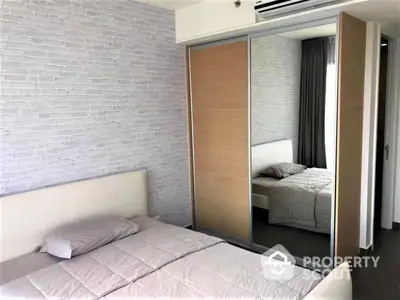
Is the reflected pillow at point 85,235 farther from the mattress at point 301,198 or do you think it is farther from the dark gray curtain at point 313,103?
the dark gray curtain at point 313,103

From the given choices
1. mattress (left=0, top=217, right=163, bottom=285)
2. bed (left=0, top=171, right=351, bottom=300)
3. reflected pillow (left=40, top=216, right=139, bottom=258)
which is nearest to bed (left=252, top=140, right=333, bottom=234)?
bed (left=0, top=171, right=351, bottom=300)

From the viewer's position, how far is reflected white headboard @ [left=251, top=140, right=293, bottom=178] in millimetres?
3314

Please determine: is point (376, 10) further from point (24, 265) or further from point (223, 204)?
point (24, 265)

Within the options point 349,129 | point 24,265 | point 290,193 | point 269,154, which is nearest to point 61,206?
point 24,265

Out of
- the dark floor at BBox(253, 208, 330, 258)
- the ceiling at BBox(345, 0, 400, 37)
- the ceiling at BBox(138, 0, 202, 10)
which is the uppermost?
the ceiling at BBox(138, 0, 202, 10)

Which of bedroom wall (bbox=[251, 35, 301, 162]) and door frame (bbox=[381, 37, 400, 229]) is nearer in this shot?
bedroom wall (bbox=[251, 35, 301, 162])

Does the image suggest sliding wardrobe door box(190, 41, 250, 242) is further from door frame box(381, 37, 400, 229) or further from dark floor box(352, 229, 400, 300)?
door frame box(381, 37, 400, 229)

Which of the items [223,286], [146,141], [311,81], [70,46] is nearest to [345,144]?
[311,81]

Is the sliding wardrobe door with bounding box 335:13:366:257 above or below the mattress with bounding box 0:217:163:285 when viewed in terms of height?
above

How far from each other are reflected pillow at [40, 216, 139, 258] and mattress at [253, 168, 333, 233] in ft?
4.52

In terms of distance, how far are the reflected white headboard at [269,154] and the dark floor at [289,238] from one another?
0.45 meters

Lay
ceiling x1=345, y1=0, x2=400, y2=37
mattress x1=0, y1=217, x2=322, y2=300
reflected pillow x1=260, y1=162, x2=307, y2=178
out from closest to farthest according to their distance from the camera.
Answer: mattress x1=0, y1=217, x2=322, y2=300
ceiling x1=345, y1=0, x2=400, y2=37
reflected pillow x1=260, y1=162, x2=307, y2=178

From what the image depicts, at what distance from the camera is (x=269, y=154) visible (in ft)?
11.2

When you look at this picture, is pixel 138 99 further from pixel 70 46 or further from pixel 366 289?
pixel 366 289
